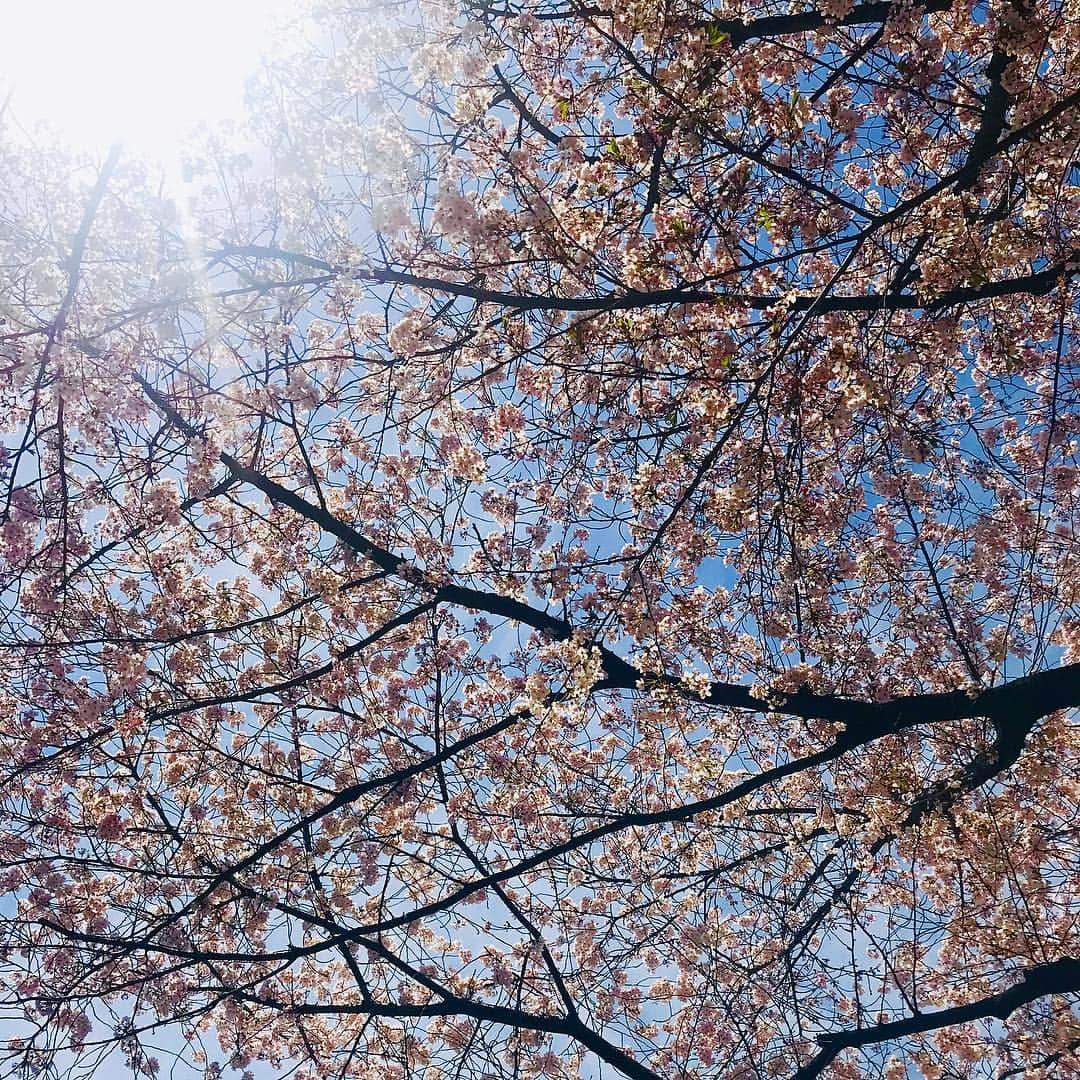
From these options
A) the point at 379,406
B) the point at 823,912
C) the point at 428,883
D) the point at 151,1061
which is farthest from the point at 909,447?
the point at 151,1061

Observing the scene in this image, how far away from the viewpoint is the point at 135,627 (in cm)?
619

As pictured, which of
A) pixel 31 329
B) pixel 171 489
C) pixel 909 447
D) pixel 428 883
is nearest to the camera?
pixel 31 329

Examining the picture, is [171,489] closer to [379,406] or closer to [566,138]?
[379,406]

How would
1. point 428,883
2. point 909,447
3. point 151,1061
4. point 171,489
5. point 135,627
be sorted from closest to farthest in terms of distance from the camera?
1. point 909,447
2. point 171,489
3. point 135,627
4. point 151,1061
5. point 428,883

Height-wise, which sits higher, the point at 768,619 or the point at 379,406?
the point at 379,406

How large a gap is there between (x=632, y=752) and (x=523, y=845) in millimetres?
1513

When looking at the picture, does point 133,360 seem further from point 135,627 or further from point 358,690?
point 358,690

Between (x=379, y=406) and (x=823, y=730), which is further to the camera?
(x=823, y=730)

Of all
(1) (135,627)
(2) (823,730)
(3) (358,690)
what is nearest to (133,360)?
(1) (135,627)

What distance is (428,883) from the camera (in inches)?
291

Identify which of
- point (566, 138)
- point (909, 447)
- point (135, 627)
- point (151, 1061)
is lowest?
point (151, 1061)

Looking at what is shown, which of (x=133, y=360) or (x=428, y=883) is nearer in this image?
(x=133, y=360)

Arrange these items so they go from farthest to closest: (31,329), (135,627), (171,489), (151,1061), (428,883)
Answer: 1. (428,883)
2. (151,1061)
3. (135,627)
4. (171,489)
5. (31,329)

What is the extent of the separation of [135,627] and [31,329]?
2588 mm
